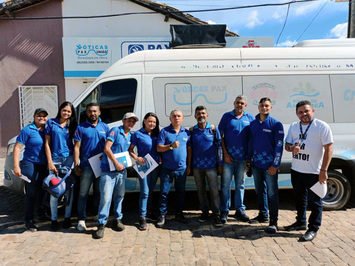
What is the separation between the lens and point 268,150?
146 inches

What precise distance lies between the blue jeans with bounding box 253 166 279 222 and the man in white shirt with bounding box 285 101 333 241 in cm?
30

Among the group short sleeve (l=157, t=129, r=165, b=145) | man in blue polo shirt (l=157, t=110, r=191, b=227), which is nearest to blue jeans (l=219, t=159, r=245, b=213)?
man in blue polo shirt (l=157, t=110, r=191, b=227)

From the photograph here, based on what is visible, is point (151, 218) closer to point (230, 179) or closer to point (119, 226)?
point (119, 226)

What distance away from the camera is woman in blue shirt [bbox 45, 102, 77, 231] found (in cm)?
369

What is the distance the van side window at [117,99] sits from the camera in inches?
173

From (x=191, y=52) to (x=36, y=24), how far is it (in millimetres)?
8015

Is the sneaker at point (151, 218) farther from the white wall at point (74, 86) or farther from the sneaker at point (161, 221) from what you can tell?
the white wall at point (74, 86)

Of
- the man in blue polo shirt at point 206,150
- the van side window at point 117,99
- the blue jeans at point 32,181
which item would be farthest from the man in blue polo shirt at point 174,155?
the blue jeans at point 32,181

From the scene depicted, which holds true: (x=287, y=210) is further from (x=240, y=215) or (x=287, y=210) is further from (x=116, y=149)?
(x=116, y=149)

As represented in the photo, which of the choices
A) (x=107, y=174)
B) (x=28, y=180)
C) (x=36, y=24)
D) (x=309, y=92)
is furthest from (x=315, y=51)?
(x=36, y=24)

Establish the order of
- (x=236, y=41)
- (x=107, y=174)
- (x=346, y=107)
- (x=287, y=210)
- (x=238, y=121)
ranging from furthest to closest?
(x=236, y=41) → (x=287, y=210) → (x=346, y=107) → (x=238, y=121) → (x=107, y=174)

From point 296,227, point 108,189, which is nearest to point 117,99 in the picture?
point 108,189

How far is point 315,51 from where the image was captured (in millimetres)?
4512

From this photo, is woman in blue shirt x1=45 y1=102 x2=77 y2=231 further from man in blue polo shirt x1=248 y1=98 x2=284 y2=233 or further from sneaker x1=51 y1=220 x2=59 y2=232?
man in blue polo shirt x1=248 y1=98 x2=284 y2=233
